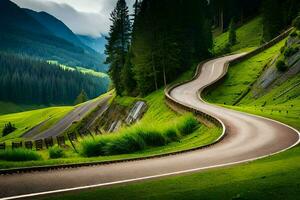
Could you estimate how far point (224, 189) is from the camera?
1080 centimetres

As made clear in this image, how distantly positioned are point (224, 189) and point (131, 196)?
280 cm

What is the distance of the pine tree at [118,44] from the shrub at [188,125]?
148ft

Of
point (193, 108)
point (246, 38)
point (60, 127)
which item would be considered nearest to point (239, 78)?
point (193, 108)

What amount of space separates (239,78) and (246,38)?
43.8 meters

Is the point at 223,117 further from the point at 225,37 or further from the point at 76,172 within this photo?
the point at 225,37

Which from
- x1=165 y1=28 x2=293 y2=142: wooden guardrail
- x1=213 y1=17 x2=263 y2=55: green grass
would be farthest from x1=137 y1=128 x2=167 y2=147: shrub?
x1=213 y1=17 x2=263 y2=55: green grass

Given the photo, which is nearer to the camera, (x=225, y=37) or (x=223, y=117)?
(x=223, y=117)

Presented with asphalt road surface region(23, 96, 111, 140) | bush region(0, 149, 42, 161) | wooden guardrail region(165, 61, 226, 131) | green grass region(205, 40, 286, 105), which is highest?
green grass region(205, 40, 286, 105)

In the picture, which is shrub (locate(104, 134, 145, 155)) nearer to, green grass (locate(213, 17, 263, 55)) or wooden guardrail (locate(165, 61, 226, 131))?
wooden guardrail (locate(165, 61, 226, 131))

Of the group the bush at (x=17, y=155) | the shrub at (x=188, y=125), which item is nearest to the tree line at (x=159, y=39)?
the shrub at (x=188, y=125)

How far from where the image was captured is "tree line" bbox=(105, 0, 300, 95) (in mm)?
68562

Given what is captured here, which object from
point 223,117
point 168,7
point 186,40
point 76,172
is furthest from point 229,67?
point 76,172

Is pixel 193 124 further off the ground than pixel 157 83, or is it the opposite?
pixel 157 83

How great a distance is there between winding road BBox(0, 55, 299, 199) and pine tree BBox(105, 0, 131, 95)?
4782 cm
